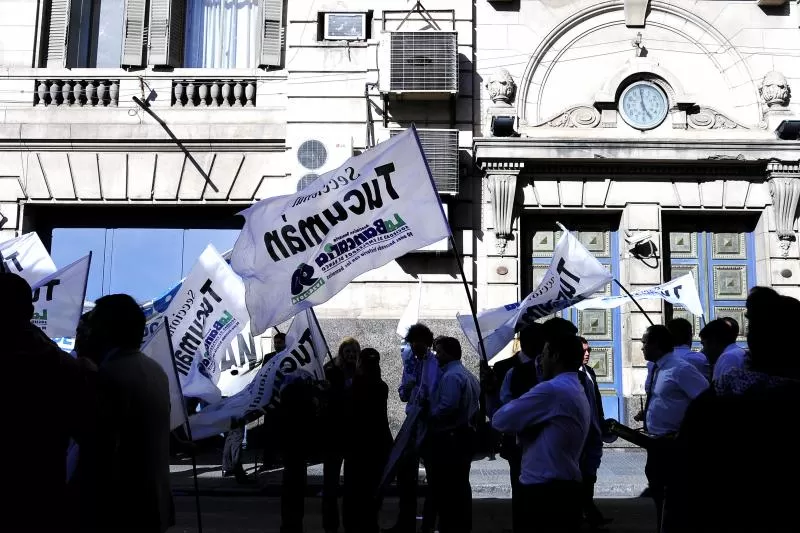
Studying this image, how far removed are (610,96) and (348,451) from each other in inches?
357

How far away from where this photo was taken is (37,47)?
51.1ft

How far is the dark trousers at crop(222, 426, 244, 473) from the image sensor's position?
39.3ft

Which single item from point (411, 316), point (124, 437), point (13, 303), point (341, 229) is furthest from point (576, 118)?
point (13, 303)

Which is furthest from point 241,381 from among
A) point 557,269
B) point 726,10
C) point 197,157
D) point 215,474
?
point 726,10

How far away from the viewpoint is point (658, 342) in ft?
24.3

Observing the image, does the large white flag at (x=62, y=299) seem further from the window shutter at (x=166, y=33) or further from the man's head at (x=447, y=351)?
the window shutter at (x=166, y=33)

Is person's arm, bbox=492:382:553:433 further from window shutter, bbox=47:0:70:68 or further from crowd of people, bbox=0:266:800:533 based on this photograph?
window shutter, bbox=47:0:70:68

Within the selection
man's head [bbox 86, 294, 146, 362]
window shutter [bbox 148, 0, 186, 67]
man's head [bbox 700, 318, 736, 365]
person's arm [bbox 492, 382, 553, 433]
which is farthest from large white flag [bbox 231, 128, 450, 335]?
window shutter [bbox 148, 0, 186, 67]

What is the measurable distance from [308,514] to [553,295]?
3.68m

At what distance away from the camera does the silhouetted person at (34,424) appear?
11.3 ft

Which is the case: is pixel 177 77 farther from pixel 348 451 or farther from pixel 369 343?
pixel 348 451

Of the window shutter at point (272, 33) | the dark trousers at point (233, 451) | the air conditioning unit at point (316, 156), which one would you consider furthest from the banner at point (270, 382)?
the window shutter at point (272, 33)

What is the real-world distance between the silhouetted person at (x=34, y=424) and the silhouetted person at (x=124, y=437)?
0.94ft

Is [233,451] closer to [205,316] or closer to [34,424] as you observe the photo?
[205,316]
